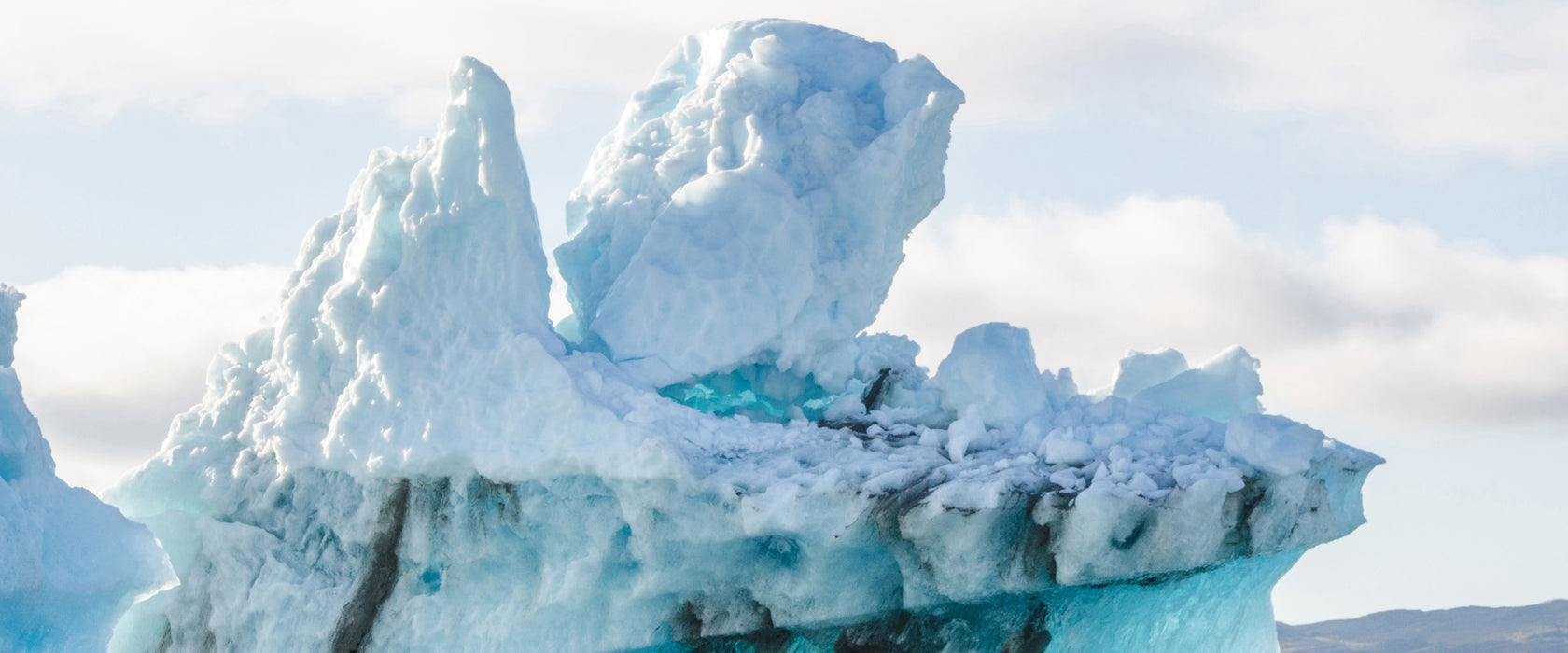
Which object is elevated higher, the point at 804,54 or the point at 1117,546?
the point at 804,54

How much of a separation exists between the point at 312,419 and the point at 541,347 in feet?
8.20

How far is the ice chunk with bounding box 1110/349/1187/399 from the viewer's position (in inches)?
606

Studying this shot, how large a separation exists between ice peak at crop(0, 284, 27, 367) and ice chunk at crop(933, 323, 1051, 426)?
7.86m

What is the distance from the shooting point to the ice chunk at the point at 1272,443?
10211mm

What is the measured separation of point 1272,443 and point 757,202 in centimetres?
489

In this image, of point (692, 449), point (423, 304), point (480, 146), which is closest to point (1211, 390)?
point (692, 449)

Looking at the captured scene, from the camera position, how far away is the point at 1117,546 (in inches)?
390

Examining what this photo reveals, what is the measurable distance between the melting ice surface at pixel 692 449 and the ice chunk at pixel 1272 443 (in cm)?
3

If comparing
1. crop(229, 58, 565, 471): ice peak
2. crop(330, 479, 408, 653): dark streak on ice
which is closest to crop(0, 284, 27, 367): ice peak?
crop(229, 58, 565, 471): ice peak

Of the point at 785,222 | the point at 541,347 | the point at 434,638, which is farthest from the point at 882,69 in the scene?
the point at 434,638

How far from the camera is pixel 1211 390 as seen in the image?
14.0 meters

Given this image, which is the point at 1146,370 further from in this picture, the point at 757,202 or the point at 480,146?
the point at 480,146

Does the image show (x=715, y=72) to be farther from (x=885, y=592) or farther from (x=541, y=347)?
(x=885, y=592)

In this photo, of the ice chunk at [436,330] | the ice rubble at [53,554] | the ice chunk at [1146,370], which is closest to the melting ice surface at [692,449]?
the ice chunk at [436,330]
